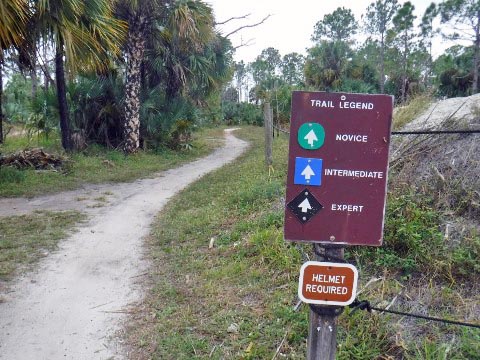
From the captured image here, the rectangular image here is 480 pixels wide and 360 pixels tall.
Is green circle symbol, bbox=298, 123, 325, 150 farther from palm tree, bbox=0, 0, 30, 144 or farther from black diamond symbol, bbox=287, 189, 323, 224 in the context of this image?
palm tree, bbox=0, 0, 30, 144

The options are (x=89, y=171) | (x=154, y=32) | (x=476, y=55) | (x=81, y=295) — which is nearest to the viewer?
(x=81, y=295)

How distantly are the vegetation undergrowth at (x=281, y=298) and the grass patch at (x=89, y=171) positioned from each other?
4.67m

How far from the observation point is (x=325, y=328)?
1.97 m

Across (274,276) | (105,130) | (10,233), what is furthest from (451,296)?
(105,130)

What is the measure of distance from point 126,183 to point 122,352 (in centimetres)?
703

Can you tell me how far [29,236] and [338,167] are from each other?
509 cm

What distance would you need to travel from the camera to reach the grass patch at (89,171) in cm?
893

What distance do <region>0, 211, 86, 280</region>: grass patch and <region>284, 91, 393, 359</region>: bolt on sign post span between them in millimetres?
3764

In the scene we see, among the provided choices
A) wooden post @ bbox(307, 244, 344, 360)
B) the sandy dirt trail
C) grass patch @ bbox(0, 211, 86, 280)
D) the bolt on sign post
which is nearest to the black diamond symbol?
the bolt on sign post

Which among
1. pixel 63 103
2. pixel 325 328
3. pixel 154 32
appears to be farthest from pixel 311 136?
pixel 154 32

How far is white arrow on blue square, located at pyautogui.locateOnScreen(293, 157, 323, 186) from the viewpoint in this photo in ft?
6.14

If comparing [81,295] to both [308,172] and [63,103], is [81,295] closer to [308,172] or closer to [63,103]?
[308,172]

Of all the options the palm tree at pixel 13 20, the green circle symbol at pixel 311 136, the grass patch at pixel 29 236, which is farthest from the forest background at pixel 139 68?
the green circle symbol at pixel 311 136

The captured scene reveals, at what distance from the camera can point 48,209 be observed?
7.36 meters
